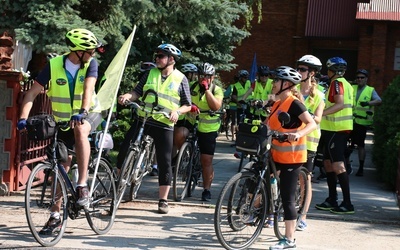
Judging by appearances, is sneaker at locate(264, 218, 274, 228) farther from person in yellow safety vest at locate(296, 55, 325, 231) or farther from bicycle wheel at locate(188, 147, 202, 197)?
bicycle wheel at locate(188, 147, 202, 197)

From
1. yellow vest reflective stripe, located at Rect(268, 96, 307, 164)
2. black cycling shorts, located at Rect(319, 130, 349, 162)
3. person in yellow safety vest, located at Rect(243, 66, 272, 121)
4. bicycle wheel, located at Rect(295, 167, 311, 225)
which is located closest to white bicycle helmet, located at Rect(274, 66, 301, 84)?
yellow vest reflective stripe, located at Rect(268, 96, 307, 164)

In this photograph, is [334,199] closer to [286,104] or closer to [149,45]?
[286,104]

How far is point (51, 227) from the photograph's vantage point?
24.2ft

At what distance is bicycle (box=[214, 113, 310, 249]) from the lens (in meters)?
7.43

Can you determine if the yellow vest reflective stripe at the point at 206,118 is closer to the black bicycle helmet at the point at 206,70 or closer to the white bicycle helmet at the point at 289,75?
the black bicycle helmet at the point at 206,70

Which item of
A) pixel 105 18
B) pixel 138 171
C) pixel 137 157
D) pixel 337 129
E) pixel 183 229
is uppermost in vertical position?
pixel 105 18

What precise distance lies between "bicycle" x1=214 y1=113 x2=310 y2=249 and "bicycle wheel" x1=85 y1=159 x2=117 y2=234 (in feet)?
4.06

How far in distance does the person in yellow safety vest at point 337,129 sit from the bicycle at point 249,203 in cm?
218

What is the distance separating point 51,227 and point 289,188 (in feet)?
7.39

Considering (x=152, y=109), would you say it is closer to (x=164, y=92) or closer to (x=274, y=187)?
(x=164, y=92)

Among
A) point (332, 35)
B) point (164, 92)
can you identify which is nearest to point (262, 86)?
point (164, 92)

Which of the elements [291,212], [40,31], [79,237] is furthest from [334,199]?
[40,31]

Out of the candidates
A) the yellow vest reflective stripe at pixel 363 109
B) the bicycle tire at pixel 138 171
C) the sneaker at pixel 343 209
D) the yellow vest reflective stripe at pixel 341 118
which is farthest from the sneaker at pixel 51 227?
the yellow vest reflective stripe at pixel 363 109

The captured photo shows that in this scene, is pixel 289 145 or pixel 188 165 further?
pixel 188 165
